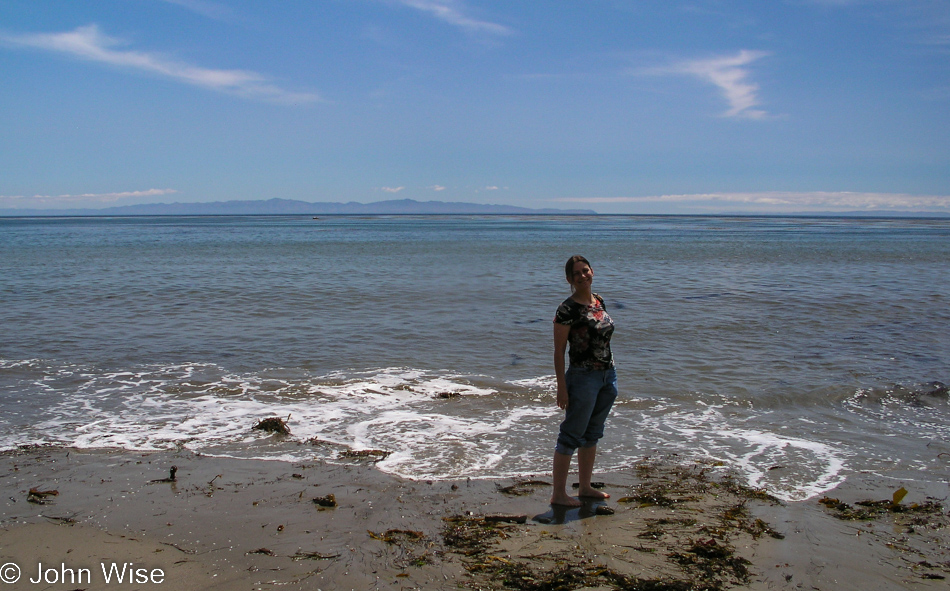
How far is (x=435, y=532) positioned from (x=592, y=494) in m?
1.47

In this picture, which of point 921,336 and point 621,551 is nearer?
point 621,551

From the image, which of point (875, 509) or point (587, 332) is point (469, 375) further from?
point (875, 509)

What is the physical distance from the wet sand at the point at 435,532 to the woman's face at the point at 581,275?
6.07 feet

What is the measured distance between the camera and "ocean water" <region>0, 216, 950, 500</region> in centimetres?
651

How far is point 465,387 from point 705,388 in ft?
11.6

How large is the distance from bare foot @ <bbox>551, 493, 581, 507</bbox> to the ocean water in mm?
920

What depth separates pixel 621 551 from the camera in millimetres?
4152

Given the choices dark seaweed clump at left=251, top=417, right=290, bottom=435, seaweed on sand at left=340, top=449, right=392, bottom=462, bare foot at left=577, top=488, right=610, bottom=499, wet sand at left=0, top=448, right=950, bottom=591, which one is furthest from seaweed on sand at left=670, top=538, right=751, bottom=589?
dark seaweed clump at left=251, top=417, right=290, bottom=435

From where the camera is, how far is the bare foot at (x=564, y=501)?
4.95 meters

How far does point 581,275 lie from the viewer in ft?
15.1

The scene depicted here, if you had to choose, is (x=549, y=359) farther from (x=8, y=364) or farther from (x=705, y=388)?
(x=8, y=364)

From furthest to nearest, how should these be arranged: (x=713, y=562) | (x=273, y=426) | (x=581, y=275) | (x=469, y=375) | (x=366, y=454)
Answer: (x=469, y=375), (x=273, y=426), (x=366, y=454), (x=581, y=275), (x=713, y=562)

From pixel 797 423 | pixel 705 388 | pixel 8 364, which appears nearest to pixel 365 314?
pixel 8 364

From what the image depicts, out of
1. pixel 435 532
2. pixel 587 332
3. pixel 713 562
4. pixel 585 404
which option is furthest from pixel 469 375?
pixel 713 562
